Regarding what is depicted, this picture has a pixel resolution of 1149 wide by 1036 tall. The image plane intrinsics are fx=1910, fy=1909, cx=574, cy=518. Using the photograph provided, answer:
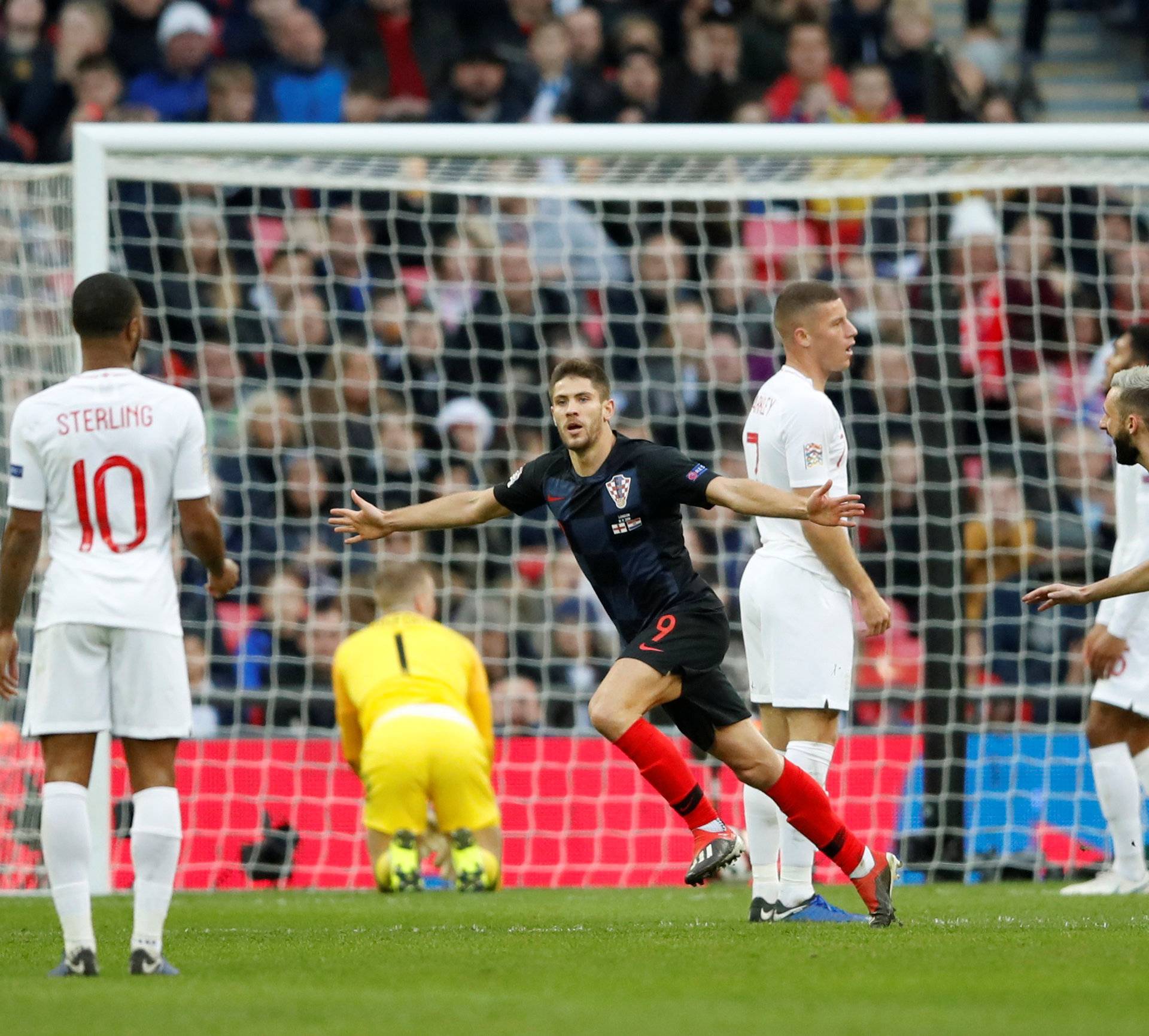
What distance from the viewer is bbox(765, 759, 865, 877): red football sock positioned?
20.3 feet

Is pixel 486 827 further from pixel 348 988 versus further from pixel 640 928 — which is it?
pixel 348 988

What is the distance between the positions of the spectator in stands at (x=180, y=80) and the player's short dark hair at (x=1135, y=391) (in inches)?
342

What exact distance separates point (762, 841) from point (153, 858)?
2455 millimetres

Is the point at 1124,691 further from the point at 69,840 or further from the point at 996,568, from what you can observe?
the point at 69,840

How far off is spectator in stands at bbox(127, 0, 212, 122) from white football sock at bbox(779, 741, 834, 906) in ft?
27.6

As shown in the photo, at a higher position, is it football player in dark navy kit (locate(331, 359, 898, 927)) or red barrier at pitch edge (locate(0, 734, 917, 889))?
football player in dark navy kit (locate(331, 359, 898, 927))

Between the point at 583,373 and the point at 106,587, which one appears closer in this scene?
the point at 106,587

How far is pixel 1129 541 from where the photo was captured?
822 centimetres

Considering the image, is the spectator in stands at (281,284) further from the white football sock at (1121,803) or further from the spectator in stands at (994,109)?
the white football sock at (1121,803)

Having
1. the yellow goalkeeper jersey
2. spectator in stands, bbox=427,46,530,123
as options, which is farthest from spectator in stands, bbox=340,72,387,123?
the yellow goalkeeper jersey

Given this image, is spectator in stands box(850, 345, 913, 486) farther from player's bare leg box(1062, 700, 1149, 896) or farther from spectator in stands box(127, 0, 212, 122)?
spectator in stands box(127, 0, 212, 122)

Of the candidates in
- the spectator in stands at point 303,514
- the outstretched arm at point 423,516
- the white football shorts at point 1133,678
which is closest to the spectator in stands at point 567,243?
the spectator in stands at point 303,514

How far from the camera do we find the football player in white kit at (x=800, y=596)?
659 centimetres

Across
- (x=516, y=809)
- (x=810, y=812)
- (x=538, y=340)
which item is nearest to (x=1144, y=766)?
(x=810, y=812)
